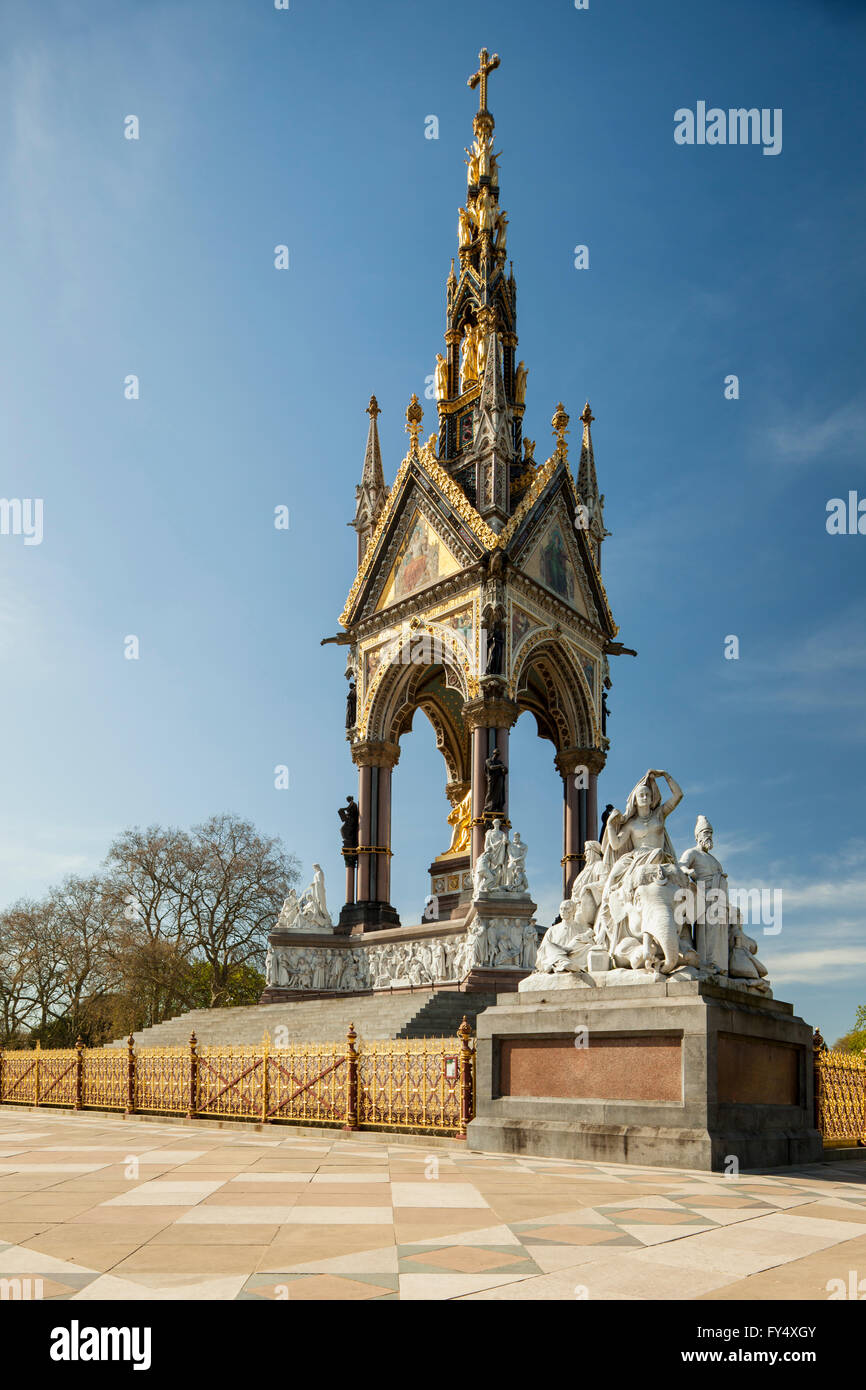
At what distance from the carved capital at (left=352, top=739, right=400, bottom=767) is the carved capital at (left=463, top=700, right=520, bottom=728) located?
4089mm

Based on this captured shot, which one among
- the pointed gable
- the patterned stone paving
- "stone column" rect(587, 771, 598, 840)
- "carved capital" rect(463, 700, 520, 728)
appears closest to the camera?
the patterned stone paving

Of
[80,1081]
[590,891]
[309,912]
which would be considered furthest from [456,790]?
[590,891]

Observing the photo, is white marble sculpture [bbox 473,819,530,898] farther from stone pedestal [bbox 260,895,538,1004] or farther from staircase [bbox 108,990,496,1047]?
staircase [bbox 108,990,496,1047]

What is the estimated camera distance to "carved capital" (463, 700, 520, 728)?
92.4ft

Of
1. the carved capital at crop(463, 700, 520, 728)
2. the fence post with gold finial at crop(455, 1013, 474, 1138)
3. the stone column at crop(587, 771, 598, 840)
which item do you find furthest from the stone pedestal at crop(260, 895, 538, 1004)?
the fence post with gold finial at crop(455, 1013, 474, 1138)

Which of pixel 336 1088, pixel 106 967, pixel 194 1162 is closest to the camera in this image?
pixel 194 1162

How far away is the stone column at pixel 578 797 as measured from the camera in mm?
31109

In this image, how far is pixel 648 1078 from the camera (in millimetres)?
9805

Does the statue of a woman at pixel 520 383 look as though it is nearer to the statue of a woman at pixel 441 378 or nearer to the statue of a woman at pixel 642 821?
the statue of a woman at pixel 441 378

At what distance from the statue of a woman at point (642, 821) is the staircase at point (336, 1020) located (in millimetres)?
6828

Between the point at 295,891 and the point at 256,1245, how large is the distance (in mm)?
24539
